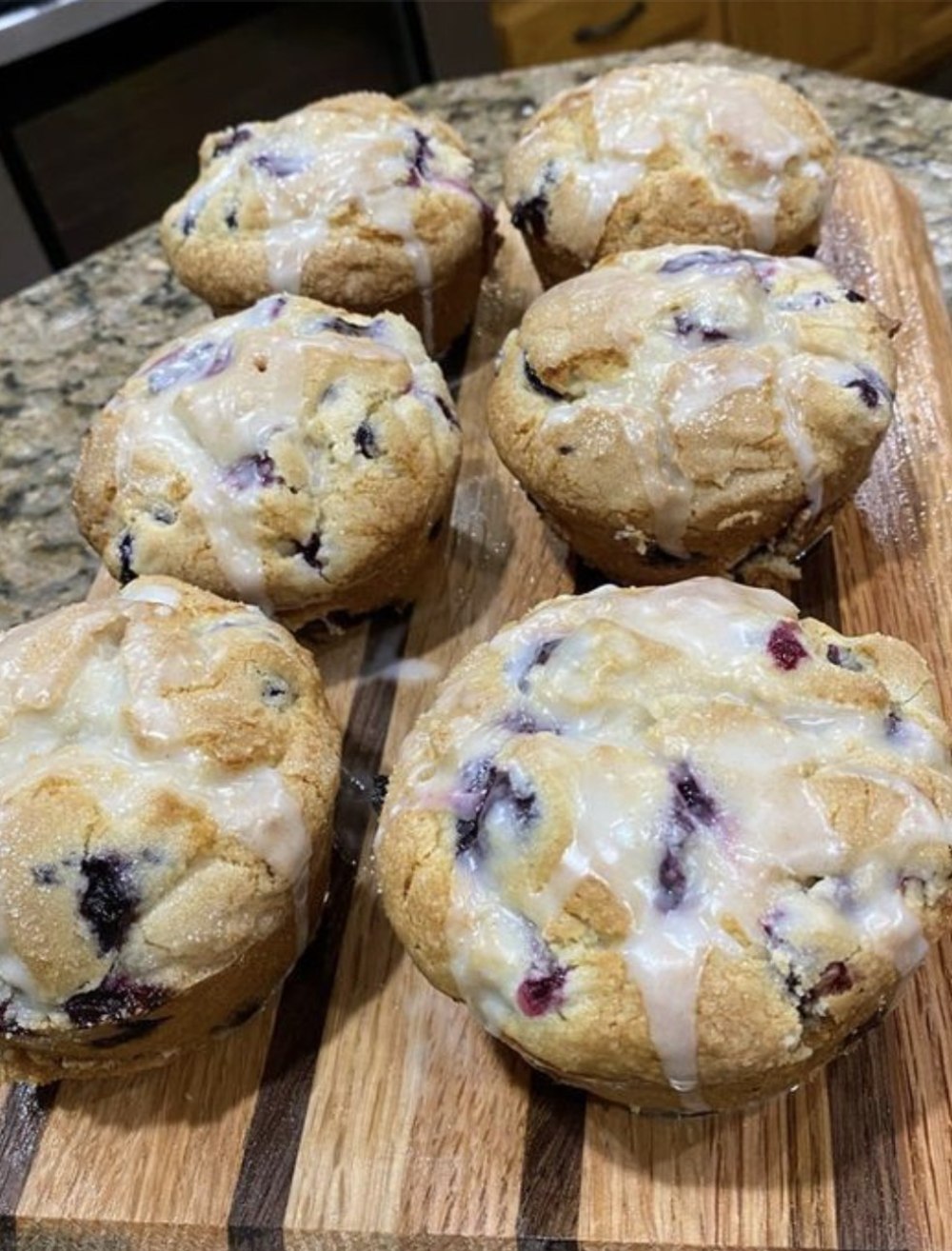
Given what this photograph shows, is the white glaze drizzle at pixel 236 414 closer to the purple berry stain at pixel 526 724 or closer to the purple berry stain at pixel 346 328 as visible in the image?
the purple berry stain at pixel 346 328

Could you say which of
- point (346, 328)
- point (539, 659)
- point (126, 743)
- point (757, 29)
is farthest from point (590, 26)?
point (126, 743)

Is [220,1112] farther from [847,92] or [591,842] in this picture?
[847,92]

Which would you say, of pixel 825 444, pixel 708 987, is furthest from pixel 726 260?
pixel 708 987

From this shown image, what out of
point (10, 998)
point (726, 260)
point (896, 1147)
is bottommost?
point (896, 1147)

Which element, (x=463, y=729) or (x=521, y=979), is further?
(x=463, y=729)

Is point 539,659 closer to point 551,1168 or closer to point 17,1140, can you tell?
point 551,1168

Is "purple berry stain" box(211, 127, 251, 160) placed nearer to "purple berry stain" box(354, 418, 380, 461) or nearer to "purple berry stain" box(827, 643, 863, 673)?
"purple berry stain" box(354, 418, 380, 461)
